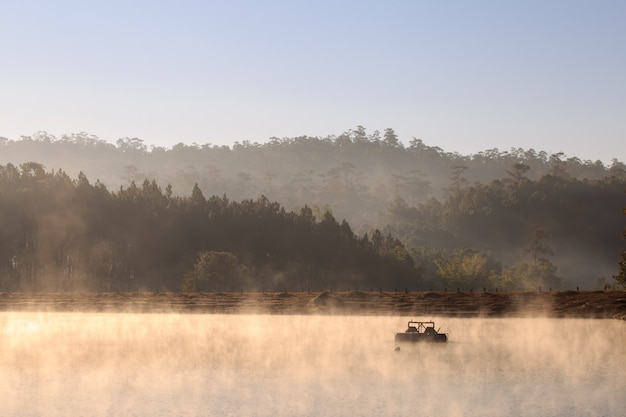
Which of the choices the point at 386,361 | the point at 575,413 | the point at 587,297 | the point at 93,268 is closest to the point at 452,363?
the point at 386,361

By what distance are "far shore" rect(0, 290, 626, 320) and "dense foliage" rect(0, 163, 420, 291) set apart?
39.8 feet

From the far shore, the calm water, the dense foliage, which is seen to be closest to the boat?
the calm water

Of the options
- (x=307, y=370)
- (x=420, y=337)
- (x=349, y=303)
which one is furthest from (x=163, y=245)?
(x=307, y=370)

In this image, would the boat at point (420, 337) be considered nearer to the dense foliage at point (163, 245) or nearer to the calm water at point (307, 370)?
the calm water at point (307, 370)

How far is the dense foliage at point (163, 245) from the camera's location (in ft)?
486

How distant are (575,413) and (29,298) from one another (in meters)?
103

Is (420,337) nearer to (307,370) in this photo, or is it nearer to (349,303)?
(307,370)

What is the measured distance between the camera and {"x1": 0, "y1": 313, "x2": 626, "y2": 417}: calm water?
4547 cm

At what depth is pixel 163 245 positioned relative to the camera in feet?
518

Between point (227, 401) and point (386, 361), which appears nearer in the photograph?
point (227, 401)

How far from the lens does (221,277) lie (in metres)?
143

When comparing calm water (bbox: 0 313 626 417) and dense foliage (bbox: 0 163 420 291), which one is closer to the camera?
calm water (bbox: 0 313 626 417)

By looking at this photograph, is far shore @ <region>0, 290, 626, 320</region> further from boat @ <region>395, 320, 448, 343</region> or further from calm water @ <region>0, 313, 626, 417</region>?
boat @ <region>395, 320, 448, 343</region>

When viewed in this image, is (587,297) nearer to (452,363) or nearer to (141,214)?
(452,363)
